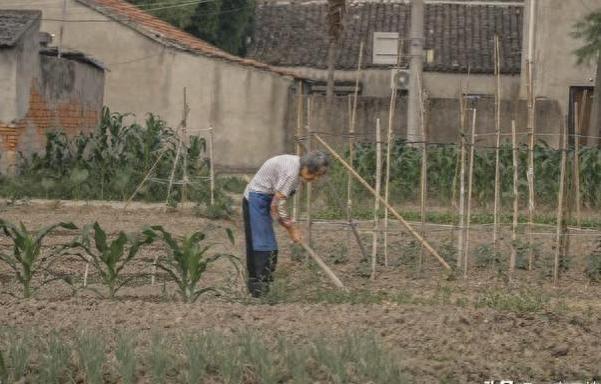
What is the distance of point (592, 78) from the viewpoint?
112ft

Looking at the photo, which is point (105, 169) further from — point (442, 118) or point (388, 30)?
point (388, 30)

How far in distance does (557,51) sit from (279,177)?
74.7ft

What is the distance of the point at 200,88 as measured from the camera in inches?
1282

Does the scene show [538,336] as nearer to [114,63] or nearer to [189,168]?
[189,168]

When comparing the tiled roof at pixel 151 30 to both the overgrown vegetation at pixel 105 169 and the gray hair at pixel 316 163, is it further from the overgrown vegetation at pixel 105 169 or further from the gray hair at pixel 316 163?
the gray hair at pixel 316 163

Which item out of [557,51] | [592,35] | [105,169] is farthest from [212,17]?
[105,169]

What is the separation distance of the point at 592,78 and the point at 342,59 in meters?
8.94

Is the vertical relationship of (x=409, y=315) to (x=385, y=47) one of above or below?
below

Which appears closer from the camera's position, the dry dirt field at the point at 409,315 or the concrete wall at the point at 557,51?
the dry dirt field at the point at 409,315

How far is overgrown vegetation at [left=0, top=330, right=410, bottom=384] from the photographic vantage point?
8.34 metres

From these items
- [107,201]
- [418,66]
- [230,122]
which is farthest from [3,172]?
[230,122]

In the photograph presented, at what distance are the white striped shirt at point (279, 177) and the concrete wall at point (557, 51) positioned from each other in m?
22.2

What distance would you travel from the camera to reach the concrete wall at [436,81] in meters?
39.5

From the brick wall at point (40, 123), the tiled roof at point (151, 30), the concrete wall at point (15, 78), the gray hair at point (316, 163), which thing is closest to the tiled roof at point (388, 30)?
the tiled roof at point (151, 30)
